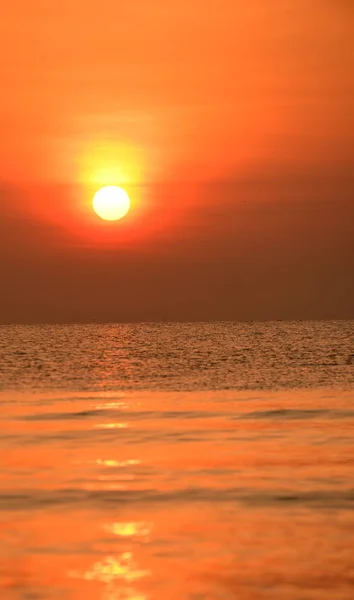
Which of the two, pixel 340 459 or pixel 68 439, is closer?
pixel 340 459

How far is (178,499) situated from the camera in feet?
68.6

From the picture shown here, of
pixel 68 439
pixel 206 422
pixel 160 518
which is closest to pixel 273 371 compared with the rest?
pixel 206 422

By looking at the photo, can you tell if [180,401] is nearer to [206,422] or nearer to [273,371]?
[206,422]

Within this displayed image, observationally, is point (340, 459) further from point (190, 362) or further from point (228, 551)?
point (190, 362)

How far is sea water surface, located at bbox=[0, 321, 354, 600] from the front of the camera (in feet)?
48.7

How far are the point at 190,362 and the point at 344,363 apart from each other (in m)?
13.1

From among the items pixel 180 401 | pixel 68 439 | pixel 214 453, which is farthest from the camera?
pixel 180 401

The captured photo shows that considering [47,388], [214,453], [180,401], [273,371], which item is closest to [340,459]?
[214,453]

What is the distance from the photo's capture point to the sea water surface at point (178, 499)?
1485 centimetres

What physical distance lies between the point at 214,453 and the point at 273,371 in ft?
132

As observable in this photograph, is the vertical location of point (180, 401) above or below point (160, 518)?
above

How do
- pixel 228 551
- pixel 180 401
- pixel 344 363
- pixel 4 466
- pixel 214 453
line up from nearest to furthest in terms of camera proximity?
pixel 228 551 → pixel 4 466 → pixel 214 453 → pixel 180 401 → pixel 344 363

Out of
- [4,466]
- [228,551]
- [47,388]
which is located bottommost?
[228,551]

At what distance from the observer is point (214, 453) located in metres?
27.6
